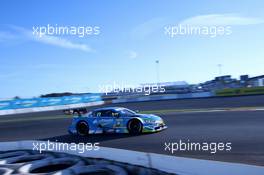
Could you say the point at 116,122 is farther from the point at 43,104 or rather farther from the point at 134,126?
the point at 43,104

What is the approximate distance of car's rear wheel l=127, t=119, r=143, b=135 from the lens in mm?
12508

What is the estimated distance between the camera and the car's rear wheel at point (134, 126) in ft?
41.0

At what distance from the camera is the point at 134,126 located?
12594 millimetres

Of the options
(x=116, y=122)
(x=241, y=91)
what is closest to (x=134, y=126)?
(x=116, y=122)

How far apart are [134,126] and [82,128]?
2.38 meters

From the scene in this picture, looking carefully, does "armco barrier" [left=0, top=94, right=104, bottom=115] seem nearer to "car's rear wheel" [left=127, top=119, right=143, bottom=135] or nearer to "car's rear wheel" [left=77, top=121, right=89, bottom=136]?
"car's rear wheel" [left=77, top=121, right=89, bottom=136]

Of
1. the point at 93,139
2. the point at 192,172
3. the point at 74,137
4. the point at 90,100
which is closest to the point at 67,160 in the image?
the point at 192,172

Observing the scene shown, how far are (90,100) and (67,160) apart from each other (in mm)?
35910

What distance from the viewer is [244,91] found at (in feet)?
124

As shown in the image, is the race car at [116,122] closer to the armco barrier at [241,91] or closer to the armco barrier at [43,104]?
the armco barrier at [43,104]

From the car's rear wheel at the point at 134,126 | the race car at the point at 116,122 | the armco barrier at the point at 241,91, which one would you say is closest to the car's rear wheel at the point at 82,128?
the race car at the point at 116,122

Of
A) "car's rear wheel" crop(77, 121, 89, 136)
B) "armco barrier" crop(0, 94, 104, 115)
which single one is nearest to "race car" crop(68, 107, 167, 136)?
"car's rear wheel" crop(77, 121, 89, 136)

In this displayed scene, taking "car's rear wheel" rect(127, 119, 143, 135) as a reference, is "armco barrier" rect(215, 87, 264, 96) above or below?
above

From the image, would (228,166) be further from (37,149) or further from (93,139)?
(93,139)
